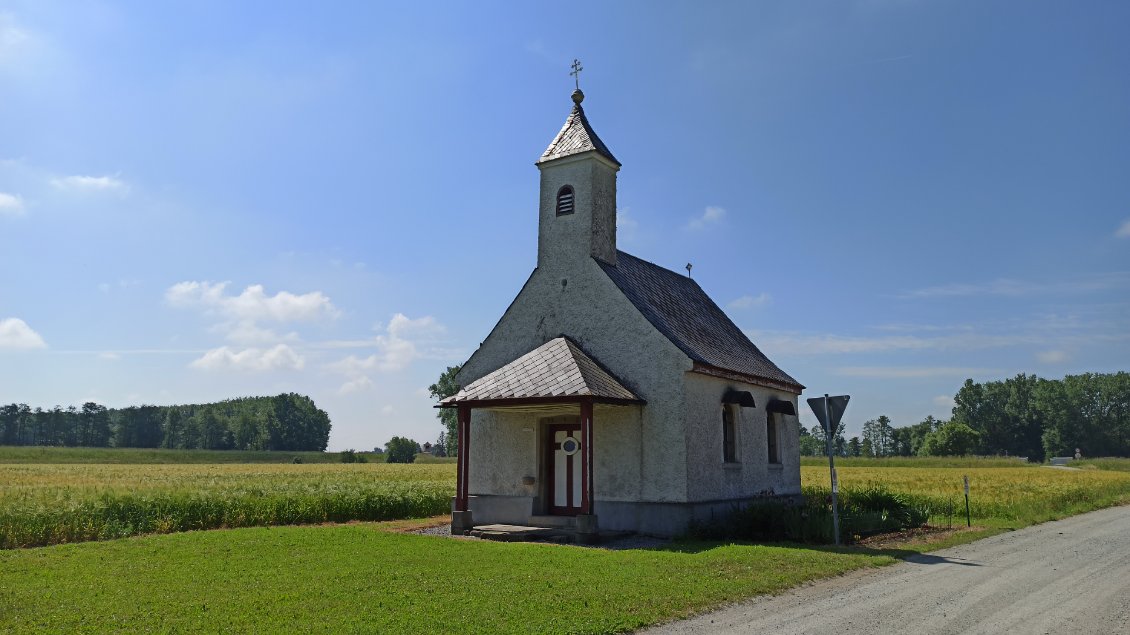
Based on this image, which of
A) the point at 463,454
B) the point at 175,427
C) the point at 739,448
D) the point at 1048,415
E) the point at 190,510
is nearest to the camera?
the point at 463,454

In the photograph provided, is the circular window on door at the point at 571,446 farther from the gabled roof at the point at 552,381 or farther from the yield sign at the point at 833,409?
the yield sign at the point at 833,409

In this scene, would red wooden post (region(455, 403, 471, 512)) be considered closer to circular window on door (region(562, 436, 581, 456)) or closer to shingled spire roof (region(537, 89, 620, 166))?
circular window on door (region(562, 436, 581, 456))

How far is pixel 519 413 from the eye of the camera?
19672 millimetres

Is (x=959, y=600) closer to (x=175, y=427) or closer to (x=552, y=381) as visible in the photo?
(x=552, y=381)

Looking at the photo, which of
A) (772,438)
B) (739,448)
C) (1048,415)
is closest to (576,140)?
(739,448)

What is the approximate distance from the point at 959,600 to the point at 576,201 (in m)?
13.5

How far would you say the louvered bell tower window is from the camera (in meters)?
20.5

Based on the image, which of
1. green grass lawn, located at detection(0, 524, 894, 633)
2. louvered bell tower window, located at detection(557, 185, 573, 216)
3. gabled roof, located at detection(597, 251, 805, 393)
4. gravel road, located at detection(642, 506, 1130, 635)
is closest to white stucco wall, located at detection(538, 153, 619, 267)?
louvered bell tower window, located at detection(557, 185, 573, 216)

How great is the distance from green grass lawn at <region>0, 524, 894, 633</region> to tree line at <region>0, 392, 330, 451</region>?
15316 cm

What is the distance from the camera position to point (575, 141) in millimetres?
20938

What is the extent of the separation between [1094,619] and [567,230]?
14.3 meters

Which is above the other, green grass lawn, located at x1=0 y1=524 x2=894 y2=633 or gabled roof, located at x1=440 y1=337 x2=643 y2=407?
gabled roof, located at x1=440 y1=337 x2=643 y2=407

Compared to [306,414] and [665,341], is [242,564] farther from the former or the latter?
[306,414]

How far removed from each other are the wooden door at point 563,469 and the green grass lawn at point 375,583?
3918mm
